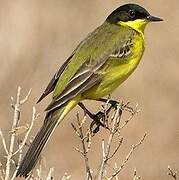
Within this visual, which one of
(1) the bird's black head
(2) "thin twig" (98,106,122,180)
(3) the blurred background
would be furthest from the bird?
(3) the blurred background

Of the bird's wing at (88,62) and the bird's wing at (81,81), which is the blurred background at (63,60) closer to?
the bird's wing at (88,62)

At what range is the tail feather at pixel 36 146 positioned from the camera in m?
6.12

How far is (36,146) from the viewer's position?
21.5ft

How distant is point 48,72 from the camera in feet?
45.0

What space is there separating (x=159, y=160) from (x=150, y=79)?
71.5 inches

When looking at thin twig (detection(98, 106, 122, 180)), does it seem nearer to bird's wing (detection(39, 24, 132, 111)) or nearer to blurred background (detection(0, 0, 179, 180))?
bird's wing (detection(39, 24, 132, 111))

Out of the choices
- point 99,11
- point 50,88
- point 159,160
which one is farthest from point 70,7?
point 50,88

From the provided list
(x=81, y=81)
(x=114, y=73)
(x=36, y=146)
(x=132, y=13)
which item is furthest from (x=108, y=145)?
(x=132, y=13)

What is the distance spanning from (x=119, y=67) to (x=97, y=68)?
0.19 m

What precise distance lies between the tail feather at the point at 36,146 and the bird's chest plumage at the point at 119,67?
1.59 feet

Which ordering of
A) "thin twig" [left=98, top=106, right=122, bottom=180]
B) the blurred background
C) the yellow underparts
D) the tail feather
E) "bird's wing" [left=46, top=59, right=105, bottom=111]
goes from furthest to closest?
1. the blurred background
2. the yellow underparts
3. "bird's wing" [left=46, top=59, right=105, bottom=111]
4. the tail feather
5. "thin twig" [left=98, top=106, right=122, bottom=180]

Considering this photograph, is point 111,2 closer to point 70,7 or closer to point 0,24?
point 70,7

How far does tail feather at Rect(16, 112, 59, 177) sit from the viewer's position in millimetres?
6125

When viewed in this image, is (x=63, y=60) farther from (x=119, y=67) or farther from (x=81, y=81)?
(x=81, y=81)
